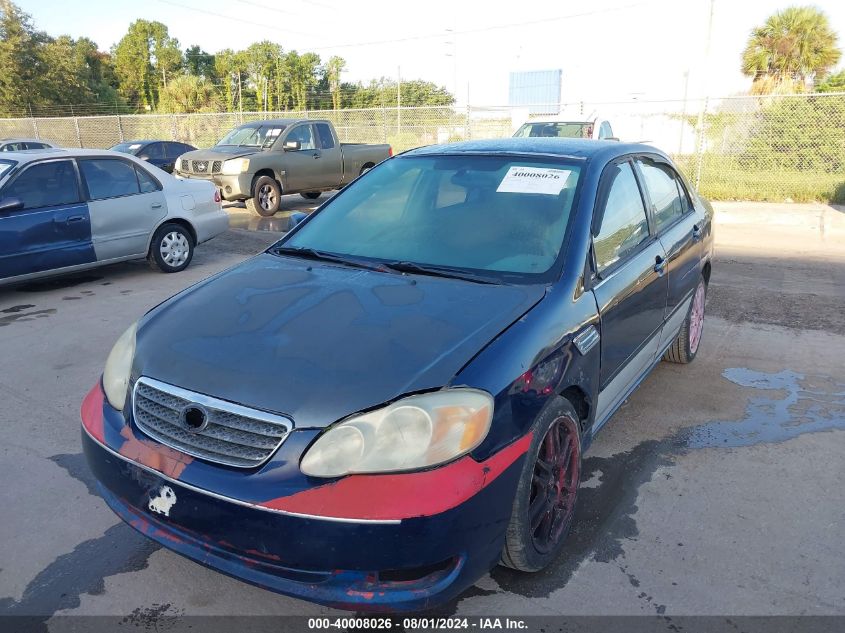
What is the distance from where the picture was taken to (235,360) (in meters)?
2.38

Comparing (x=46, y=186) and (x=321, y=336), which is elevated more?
(x=46, y=186)

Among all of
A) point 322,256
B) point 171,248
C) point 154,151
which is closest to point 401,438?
point 322,256

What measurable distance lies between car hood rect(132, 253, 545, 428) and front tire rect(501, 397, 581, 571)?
44 centimetres

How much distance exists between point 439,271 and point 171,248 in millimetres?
6052

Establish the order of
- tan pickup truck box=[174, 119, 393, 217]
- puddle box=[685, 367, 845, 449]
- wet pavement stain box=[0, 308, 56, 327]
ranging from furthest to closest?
tan pickup truck box=[174, 119, 393, 217] < wet pavement stain box=[0, 308, 56, 327] < puddle box=[685, 367, 845, 449]

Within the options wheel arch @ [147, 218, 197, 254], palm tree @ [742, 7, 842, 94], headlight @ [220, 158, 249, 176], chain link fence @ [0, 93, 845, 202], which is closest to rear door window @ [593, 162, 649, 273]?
wheel arch @ [147, 218, 197, 254]

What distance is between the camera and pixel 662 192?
4.33 metres

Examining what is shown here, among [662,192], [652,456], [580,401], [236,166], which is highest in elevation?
[662,192]

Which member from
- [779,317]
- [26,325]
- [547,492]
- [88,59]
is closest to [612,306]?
[547,492]

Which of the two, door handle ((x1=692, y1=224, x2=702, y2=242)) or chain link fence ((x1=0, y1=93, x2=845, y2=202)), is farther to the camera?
chain link fence ((x1=0, y1=93, x2=845, y2=202))

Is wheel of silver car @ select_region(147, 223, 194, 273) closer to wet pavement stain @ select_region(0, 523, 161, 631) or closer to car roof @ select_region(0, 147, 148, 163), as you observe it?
car roof @ select_region(0, 147, 148, 163)

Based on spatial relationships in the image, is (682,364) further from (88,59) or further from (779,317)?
(88,59)

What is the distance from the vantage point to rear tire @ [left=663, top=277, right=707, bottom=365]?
4.78 meters

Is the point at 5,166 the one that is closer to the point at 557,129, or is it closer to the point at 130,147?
the point at 557,129
